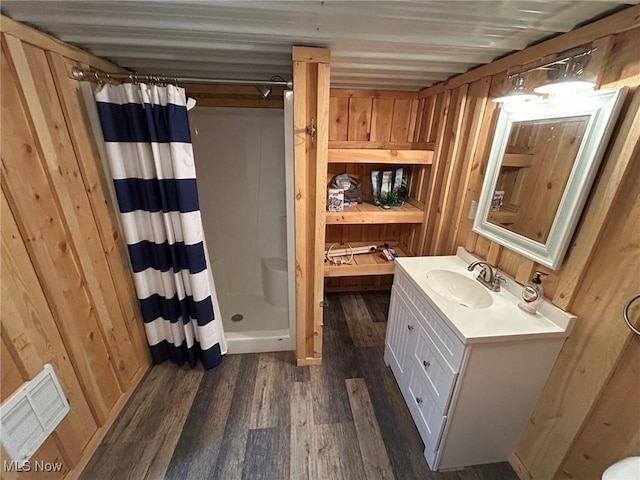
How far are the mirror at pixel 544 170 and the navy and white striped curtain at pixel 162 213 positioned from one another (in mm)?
1659

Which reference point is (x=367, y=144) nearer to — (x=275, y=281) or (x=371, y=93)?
(x=371, y=93)

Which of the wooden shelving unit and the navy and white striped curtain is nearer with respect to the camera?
the navy and white striped curtain

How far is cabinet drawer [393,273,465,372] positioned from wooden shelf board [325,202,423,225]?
580 mm

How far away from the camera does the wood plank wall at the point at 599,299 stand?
86 cm

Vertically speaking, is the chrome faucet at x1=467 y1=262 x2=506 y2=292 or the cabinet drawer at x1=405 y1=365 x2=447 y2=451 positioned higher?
the chrome faucet at x1=467 y1=262 x2=506 y2=292

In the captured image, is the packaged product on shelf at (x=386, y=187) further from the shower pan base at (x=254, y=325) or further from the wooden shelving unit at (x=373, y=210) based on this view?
the shower pan base at (x=254, y=325)

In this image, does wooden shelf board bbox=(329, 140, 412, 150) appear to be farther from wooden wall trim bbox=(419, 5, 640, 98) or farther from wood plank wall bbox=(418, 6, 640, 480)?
wood plank wall bbox=(418, 6, 640, 480)

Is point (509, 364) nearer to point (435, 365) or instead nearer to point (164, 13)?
point (435, 365)

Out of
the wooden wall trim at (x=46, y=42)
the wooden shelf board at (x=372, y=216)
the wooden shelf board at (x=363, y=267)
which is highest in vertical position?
the wooden wall trim at (x=46, y=42)

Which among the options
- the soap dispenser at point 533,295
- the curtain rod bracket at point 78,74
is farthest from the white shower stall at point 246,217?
the soap dispenser at point 533,295

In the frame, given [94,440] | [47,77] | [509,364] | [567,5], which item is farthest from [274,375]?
[567,5]

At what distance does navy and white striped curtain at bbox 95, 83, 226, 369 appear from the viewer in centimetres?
125

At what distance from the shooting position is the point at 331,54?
1304 millimetres

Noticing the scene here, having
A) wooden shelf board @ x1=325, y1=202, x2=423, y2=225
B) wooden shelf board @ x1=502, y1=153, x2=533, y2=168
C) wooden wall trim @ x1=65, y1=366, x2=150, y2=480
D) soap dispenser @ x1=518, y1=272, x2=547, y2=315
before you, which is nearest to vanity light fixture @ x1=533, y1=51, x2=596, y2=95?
wooden shelf board @ x1=502, y1=153, x2=533, y2=168
